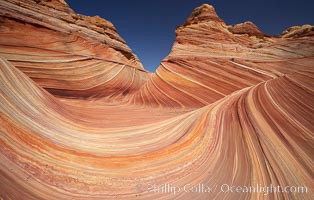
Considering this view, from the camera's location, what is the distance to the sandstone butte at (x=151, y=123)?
5.72 feet

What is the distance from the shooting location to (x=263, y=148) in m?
2.38

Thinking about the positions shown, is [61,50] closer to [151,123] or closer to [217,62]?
[151,123]

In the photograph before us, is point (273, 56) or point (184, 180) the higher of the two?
point (273, 56)

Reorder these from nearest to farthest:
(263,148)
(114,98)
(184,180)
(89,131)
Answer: (184,180) < (263,148) < (89,131) < (114,98)

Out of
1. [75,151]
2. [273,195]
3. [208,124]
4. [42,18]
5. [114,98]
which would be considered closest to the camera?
[273,195]

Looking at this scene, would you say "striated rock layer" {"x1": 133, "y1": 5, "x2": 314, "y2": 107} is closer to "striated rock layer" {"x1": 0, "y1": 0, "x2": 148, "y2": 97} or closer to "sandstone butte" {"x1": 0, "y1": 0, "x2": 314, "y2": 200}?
"sandstone butte" {"x1": 0, "y1": 0, "x2": 314, "y2": 200}

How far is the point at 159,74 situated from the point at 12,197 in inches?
258

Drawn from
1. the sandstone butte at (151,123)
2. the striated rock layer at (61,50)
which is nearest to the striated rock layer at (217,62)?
the sandstone butte at (151,123)

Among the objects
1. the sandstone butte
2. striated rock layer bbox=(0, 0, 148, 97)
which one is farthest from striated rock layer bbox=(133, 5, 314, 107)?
striated rock layer bbox=(0, 0, 148, 97)

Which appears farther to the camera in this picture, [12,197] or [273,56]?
[273,56]

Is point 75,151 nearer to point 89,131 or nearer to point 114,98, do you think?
point 89,131

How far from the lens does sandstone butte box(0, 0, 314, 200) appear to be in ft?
5.72

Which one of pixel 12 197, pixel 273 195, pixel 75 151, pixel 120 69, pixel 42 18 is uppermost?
pixel 42 18

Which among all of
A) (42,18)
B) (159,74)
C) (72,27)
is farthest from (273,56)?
(42,18)
